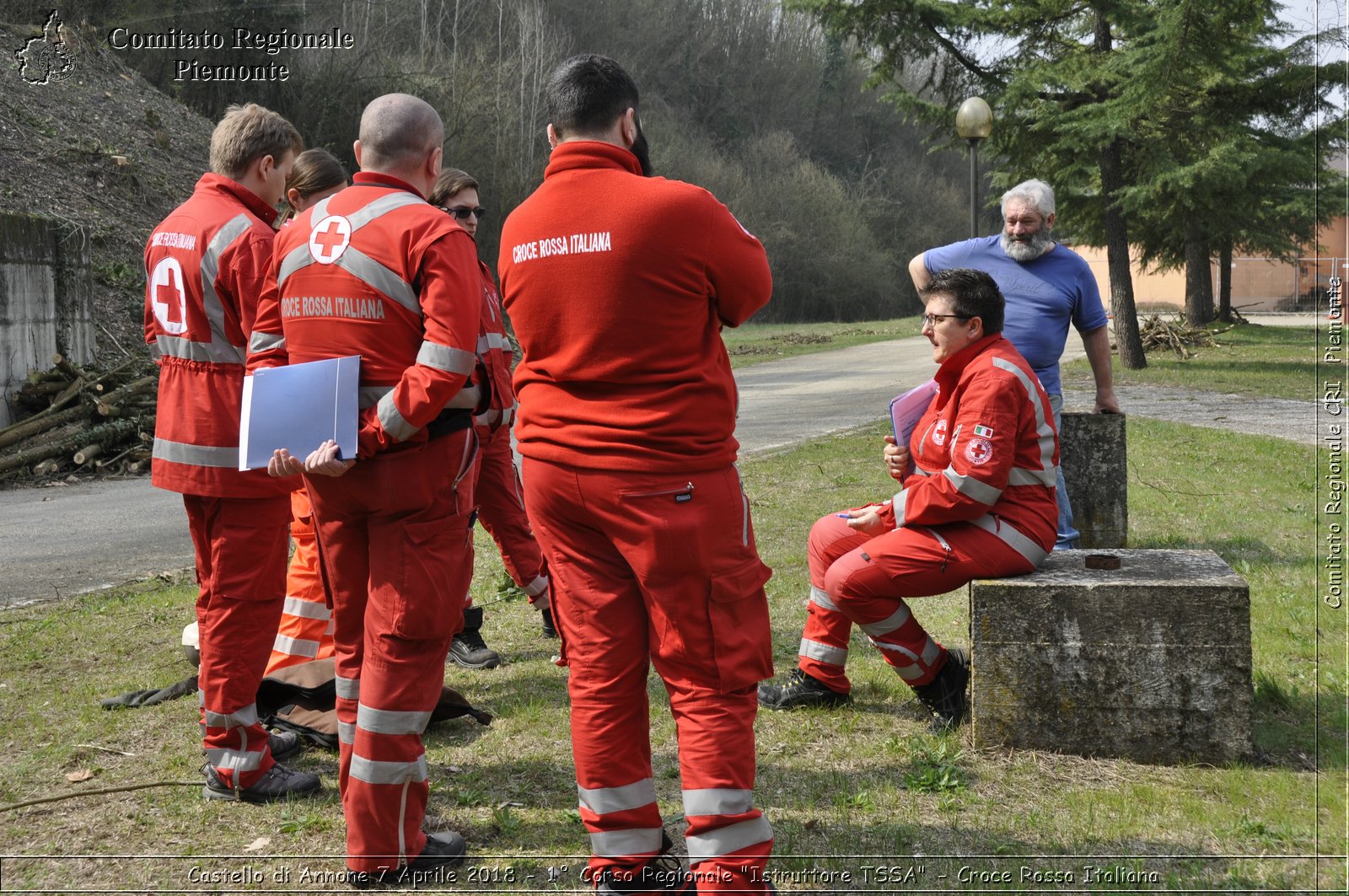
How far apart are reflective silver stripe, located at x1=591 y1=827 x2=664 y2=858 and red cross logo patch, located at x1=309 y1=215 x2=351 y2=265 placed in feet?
5.84

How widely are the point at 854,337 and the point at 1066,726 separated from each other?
3075 centimetres

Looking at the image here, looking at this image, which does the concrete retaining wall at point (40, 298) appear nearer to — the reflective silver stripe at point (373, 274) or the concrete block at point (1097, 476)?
the concrete block at point (1097, 476)

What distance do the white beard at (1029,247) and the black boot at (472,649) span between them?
342 cm

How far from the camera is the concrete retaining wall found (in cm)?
1329

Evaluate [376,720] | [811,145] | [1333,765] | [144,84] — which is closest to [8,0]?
[144,84]

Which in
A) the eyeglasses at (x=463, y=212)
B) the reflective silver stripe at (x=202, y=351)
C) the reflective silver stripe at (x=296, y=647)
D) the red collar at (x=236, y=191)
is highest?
the eyeglasses at (x=463, y=212)

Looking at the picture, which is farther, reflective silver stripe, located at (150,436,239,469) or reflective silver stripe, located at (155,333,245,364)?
reflective silver stripe, located at (155,333,245,364)

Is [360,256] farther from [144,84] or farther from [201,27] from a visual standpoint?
[201,27]

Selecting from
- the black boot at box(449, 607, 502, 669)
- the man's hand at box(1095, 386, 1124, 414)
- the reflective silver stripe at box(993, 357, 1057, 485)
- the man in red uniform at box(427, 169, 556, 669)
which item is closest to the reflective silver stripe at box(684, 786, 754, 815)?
the reflective silver stripe at box(993, 357, 1057, 485)

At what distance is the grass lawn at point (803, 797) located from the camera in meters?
3.45

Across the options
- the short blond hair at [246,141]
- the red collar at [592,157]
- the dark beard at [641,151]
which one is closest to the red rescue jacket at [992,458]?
the dark beard at [641,151]

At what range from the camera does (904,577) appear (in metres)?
4.34

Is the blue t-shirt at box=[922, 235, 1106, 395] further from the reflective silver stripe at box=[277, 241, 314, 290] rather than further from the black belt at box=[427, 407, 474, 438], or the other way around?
the reflective silver stripe at box=[277, 241, 314, 290]

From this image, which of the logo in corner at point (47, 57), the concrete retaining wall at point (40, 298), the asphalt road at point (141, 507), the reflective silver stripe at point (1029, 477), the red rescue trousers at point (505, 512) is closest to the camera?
the reflective silver stripe at point (1029, 477)
